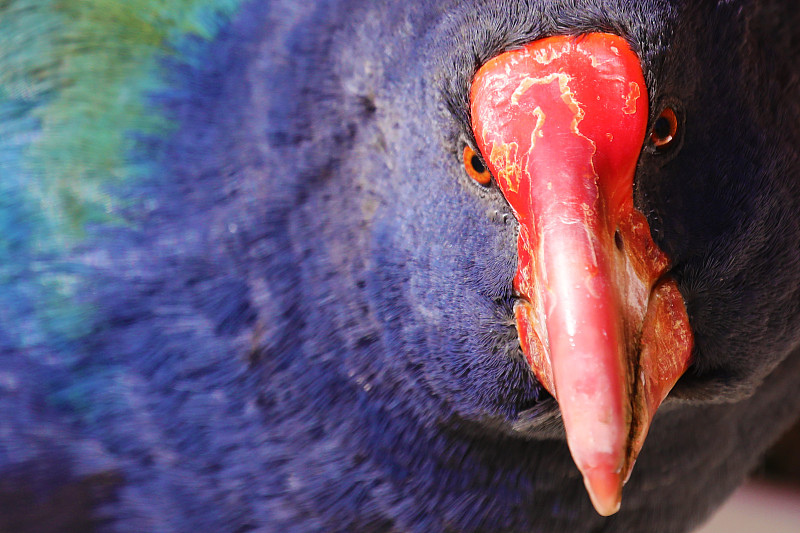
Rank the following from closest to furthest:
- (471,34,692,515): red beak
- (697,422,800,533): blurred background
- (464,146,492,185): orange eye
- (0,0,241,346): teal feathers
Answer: (471,34,692,515): red beak
(464,146,492,185): orange eye
(0,0,241,346): teal feathers
(697,422,800,533): blurred background

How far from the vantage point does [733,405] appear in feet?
4.34

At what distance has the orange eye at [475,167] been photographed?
999 mm

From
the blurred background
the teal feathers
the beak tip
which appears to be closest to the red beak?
the beak tip

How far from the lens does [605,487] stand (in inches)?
36.0

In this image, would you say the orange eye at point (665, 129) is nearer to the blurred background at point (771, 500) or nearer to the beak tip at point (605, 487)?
the beak tip at point (605, 487)

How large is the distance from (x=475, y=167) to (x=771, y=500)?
7.03ft

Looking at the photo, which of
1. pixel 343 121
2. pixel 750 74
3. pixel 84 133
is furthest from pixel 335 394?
pixel 750 74

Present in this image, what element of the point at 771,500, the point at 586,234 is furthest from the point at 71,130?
the point at 771,500

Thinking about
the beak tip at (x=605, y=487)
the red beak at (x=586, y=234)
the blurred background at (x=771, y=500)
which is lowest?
the blurred background at (x=771, y=500)

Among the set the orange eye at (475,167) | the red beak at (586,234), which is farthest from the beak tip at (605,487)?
the orange eye at (475,167)

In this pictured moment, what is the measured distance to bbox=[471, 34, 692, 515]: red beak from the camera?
891 mm

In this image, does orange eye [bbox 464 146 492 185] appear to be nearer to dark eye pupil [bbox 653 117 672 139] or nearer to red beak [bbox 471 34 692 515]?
red beak [bbox 471 34 692 515]

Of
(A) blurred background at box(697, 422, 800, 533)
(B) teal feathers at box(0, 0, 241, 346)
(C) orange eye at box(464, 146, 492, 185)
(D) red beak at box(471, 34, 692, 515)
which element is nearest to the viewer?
(D) red beak at box(471, 34, 692, 515)

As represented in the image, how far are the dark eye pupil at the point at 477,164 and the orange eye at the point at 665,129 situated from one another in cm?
18
